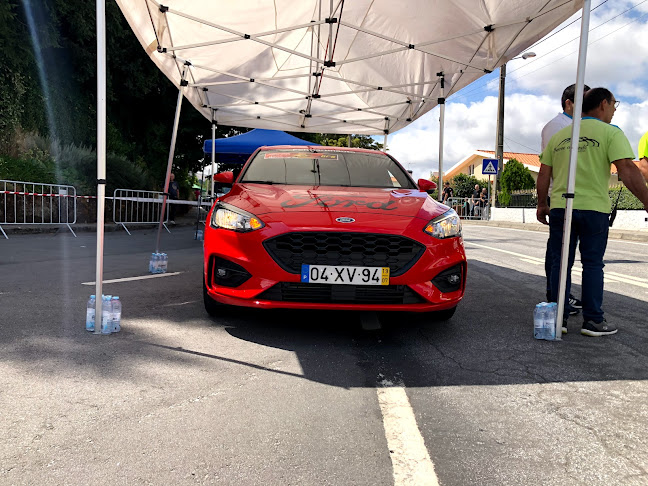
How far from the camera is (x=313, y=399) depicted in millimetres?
2744

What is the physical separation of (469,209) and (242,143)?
71.8 feet

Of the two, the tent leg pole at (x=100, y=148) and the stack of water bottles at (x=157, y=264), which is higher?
the tent leg pole at (x=100, y=148)

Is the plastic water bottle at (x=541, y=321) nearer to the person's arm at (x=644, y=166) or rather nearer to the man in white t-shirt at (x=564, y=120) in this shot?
the man in white t-shirt at (x=564, y=120)

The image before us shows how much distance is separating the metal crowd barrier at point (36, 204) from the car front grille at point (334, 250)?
10.0 meters

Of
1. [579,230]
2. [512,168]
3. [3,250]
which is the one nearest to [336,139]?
[512,168]

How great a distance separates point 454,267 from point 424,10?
157 inches

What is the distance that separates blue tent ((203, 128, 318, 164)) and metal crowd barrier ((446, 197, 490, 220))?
18652 millimetres

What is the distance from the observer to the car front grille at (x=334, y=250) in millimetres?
3715

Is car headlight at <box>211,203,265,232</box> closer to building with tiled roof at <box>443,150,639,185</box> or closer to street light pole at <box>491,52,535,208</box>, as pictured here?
street light pole at <box>491,52,535,208</box>

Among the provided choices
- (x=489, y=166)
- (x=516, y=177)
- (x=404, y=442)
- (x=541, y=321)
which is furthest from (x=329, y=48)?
(x=516, y=177)

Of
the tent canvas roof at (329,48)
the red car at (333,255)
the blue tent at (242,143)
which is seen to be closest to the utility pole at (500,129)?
the blue tent at (242,143)

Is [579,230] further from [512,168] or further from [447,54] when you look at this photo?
[512,168]

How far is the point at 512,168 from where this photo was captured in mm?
36250

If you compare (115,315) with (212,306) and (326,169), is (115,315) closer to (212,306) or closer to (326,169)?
(212,306)
